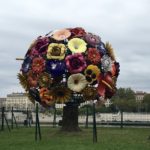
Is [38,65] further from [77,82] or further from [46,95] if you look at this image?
[77,82]

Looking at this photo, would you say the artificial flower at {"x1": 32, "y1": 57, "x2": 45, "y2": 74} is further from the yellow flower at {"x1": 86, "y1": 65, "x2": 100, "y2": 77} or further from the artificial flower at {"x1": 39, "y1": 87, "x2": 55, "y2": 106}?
the yellow flower at {"x1": 86, "y1": 65, "x2": 100, "y2": 77}

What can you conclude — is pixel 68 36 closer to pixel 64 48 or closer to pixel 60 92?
pixel 64 48

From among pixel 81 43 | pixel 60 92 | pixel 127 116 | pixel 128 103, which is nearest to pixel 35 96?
pixel 60 92

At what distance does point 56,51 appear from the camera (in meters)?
21.0

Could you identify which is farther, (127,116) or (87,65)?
(127,116)

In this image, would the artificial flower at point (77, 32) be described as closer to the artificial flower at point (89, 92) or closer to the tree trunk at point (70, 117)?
the artificial flower at point (89, 92)

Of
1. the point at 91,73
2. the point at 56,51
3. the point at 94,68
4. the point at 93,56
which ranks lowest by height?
the point at 91,73

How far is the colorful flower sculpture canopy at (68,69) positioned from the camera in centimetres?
2083

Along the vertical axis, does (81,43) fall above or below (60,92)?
above

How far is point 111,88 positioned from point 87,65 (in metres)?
1.93

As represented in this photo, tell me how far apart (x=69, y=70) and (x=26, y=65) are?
2458 mm

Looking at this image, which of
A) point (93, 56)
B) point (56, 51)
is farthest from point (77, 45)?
point (56, 51)

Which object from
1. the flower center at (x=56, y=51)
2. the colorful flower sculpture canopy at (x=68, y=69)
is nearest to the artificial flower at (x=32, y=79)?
the colorful flower sculpture canopy at (x=68, y=69)

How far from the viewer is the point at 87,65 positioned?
68.9ft
